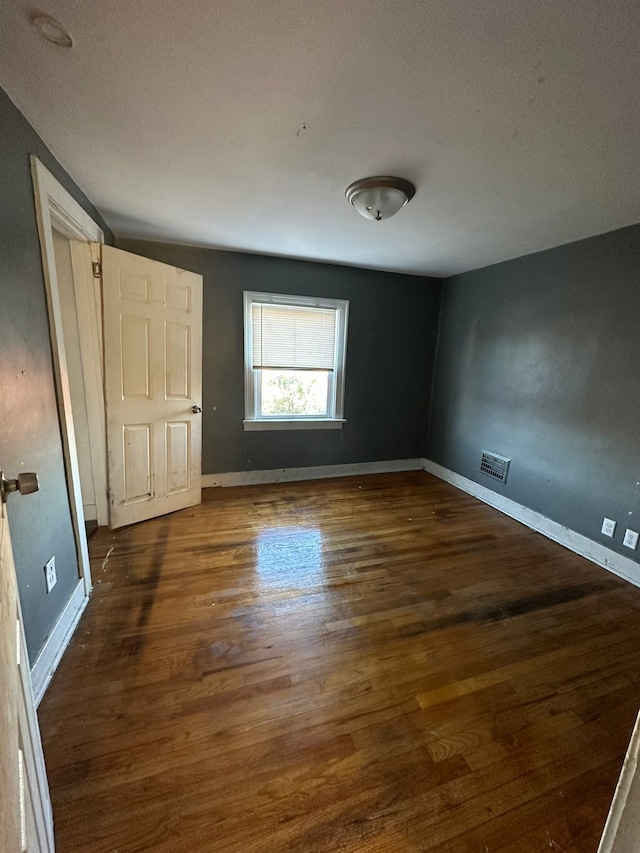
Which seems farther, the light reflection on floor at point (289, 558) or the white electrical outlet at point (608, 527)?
the white electrical outlet at point (608, 527)

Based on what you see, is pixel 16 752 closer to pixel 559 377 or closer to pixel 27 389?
pixel 27 389

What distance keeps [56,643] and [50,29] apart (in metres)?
2.25

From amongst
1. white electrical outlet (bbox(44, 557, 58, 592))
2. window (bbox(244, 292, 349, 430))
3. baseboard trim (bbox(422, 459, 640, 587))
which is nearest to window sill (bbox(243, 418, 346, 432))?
window (bbox(244, 292, 349, 430))

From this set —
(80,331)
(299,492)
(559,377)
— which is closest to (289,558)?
(299,492)

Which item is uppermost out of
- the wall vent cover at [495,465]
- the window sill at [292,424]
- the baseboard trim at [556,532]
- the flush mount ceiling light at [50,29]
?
the flush mount ceiling light at [50,29]

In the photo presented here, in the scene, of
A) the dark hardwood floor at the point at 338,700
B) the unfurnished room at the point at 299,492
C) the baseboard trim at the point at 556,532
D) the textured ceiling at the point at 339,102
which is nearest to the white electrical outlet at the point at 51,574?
the unfurnished room at the point at 299,492

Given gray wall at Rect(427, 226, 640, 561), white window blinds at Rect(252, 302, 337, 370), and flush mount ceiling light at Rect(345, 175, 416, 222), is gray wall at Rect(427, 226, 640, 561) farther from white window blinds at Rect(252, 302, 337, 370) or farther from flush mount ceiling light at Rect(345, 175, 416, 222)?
flush mount ceiling light at Rect(345, 175, 416, 222)

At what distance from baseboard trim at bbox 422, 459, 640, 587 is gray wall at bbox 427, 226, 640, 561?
0.19 feet

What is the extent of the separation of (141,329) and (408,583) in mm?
2579

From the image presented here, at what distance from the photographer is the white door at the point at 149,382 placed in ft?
7.98

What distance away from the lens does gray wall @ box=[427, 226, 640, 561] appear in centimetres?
230

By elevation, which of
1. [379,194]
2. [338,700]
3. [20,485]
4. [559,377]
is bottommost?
[338,700]

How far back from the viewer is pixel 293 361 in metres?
3.57

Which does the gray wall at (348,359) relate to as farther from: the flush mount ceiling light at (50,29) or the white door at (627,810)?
the white door at (627,810)
